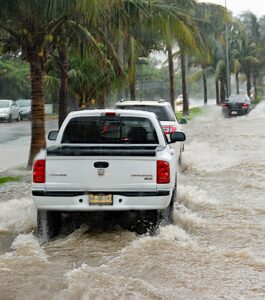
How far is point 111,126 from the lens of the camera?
346 inches

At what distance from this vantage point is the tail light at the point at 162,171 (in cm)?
730

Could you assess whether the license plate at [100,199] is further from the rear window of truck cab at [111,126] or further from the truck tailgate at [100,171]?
the rear window of truck cab at [111,126]

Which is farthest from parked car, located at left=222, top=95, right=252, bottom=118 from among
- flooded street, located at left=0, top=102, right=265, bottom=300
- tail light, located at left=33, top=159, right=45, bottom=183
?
tail light, located at left=33, top=159, right=45, bottom=183

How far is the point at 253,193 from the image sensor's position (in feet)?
38.7

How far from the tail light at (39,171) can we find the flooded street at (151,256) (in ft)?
2.62

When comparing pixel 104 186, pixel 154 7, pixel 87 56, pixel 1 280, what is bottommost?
pixel 1 280

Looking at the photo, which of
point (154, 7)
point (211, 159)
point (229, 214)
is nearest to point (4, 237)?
point (229, 214)

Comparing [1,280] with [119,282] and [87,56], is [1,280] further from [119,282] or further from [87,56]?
[87,56]

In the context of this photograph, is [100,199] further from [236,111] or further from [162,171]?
[236,111]

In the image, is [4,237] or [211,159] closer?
[4,237]

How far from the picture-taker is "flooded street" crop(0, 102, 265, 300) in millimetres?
5879

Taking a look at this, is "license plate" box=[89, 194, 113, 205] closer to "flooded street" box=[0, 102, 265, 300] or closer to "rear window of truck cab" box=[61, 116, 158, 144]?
"flooded street" box=[0, 102, 265, 300]

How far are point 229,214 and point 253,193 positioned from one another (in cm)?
226

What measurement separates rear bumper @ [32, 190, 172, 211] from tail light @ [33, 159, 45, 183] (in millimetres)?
153
